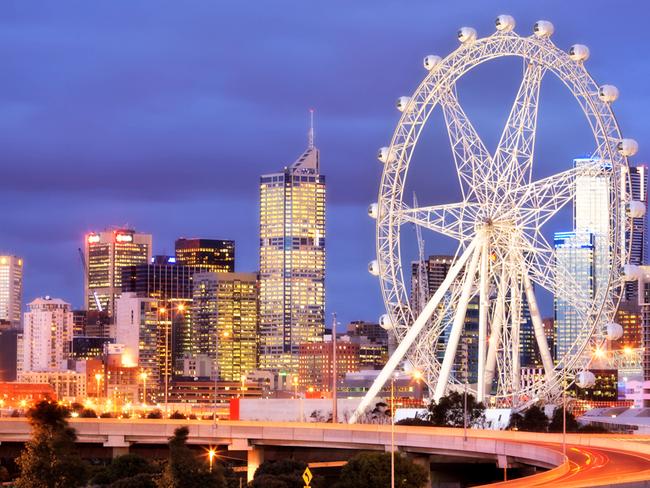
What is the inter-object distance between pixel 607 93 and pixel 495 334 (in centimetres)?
2286

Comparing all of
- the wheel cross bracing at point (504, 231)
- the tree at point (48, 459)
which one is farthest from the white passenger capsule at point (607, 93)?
the tree at point (48, 459)

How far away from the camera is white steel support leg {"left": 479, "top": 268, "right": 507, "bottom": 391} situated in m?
130

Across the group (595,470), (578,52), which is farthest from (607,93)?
(595,470)

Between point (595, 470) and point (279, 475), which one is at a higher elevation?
point (595, 470)

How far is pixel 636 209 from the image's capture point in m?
120

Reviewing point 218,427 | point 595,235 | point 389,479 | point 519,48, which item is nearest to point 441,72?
point 519,48

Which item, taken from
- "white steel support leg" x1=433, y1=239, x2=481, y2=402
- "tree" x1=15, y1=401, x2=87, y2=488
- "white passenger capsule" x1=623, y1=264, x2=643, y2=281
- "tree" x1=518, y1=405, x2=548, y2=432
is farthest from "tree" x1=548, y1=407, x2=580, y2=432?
"tree" x1=15, y1=401, x2=87, y2=488

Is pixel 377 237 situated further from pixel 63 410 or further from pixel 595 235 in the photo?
pixel 63 410

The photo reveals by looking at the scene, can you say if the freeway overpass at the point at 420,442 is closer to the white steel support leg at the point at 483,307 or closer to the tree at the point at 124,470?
the white steel support leg at the point at 483,307

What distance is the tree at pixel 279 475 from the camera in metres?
109

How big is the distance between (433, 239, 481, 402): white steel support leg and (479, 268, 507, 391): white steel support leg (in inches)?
108

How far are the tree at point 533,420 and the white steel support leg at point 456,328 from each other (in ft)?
24.2

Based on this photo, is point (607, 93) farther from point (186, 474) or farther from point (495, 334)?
point (186, 474)

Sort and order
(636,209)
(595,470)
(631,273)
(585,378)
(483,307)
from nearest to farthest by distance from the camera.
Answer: (595,470) → (631,273) → (636,209) → (585,378) → (483,307)
